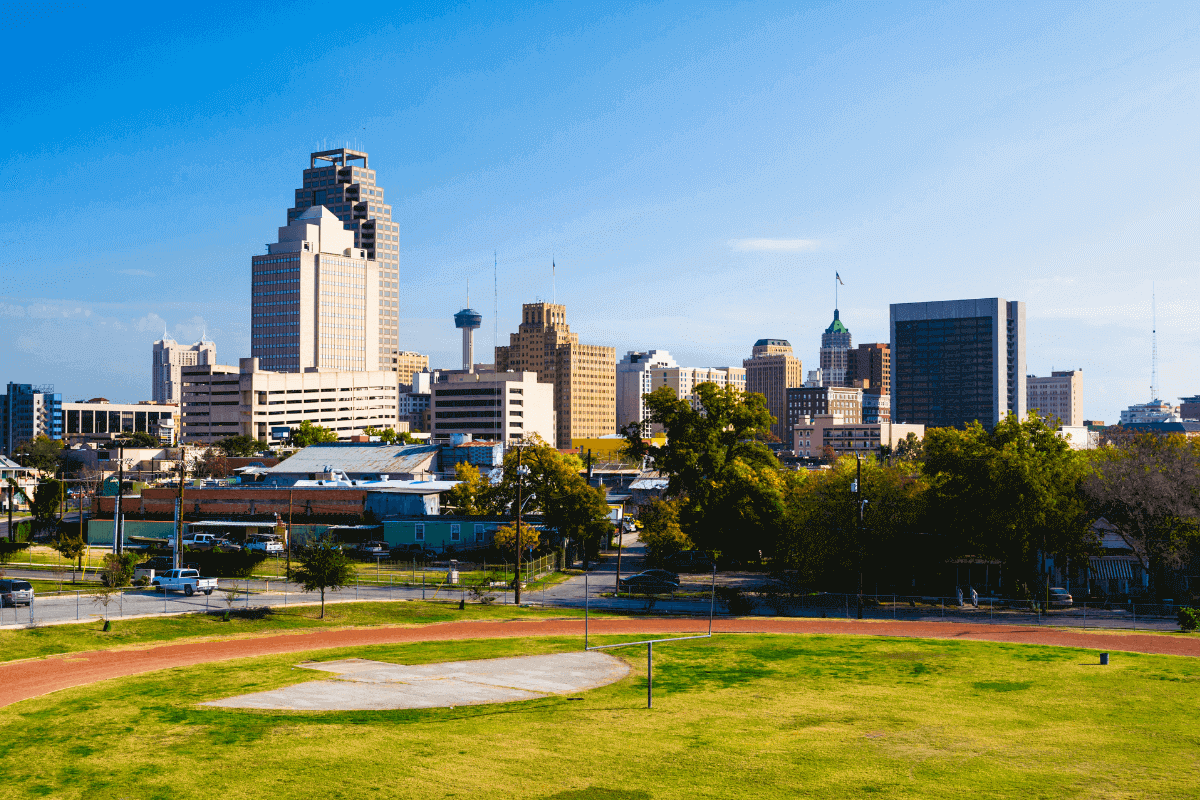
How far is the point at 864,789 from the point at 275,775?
1516 cm

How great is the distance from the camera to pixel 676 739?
29422mm

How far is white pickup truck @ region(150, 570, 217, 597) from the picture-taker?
62.3 meters

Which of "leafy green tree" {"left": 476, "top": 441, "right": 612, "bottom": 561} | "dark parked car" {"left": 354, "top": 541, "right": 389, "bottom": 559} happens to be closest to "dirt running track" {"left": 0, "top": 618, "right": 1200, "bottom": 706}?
"leafy green tree" {"left": 476, "top": 441, "right": 612, "bottom": 561}

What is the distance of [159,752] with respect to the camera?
2786 cm

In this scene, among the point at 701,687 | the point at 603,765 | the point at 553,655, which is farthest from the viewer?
the point at 553,655

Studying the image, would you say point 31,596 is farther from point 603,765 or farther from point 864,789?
point 864,789

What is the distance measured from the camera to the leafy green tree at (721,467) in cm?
7112

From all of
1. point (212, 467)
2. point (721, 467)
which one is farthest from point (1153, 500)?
point (212, 467)

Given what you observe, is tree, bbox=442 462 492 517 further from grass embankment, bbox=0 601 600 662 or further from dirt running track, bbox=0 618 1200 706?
dirt running track, bbox=0 618 1200 706

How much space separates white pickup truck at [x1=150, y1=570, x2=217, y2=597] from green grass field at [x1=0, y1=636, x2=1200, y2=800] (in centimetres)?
2196

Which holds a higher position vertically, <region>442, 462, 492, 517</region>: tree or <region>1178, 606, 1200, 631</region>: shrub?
<region>442, 462, 492, 517</region>: tree

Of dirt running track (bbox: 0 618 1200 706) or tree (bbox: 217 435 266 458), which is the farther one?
tree (bbox: 217 435 266 458)

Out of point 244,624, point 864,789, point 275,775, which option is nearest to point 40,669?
point 244,624

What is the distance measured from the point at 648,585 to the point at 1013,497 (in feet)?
77.5
